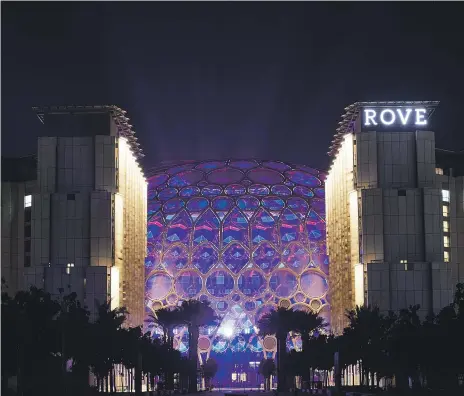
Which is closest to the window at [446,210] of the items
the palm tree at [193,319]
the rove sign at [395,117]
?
the rove sign at [395,117]

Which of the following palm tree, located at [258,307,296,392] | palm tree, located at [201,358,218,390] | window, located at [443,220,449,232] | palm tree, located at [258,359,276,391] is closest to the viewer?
palm tree, located at [258,307,296,392]

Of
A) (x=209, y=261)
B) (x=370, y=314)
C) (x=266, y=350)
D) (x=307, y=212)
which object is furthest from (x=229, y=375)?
(x=370, y=314)

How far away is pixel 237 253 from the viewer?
14088cm

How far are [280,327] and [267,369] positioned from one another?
99.8 feet

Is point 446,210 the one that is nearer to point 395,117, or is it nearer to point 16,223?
point 395,117

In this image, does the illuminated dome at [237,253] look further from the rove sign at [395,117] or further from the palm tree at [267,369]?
the rove sign at [395,117]

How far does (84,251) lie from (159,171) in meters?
56.9

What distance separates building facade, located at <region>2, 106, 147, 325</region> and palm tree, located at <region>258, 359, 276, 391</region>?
34511 millimetres

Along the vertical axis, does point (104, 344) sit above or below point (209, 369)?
above

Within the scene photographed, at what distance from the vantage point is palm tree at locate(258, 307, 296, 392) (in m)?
99.3

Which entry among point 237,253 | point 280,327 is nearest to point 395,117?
point 280,327

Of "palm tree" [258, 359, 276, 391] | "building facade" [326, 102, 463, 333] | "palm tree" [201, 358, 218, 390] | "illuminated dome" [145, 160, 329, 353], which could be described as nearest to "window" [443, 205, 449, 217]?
"building facade" [326, 102, 463, 333]

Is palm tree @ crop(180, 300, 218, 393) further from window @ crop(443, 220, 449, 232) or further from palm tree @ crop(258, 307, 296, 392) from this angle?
window @ crop(443, 220, 449, 232)

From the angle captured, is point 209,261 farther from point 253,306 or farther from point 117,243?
point 117,243
